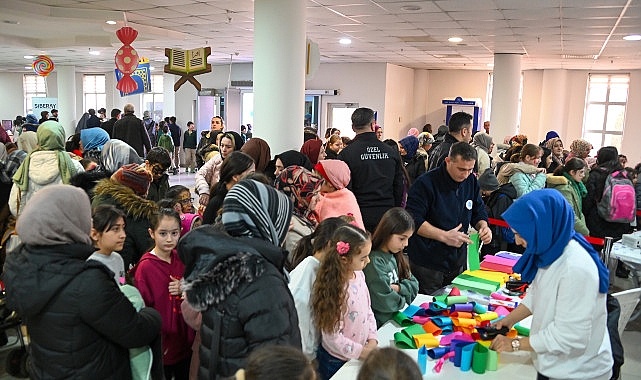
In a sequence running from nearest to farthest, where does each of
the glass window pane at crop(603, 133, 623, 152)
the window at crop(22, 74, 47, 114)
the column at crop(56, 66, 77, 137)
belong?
the glass window pane at crop(603, 133, 623, 152) < the column at crop(56, 66, 77, 137) < the window at crop(22, 74, 47, 114)

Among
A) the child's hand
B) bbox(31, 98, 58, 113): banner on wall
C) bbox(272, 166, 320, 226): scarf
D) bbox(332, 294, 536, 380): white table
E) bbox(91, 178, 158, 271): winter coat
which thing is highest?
bbox(31, 98, 58, 113): banner on wall

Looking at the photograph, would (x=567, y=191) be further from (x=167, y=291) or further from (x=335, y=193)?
(x=167, y=291)

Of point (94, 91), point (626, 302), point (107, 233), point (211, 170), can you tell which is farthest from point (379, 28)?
point (94, 91)

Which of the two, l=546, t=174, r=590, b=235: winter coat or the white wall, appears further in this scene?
the white wall

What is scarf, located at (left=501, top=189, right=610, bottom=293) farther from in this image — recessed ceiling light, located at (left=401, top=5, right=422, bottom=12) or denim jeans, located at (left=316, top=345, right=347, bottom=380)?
recessed ceiling light, located at (left=401, top=5, right=422, bottom=12)

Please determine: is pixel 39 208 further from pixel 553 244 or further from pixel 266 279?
pixel 553 244

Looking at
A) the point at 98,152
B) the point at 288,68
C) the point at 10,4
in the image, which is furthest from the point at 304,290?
the point at 10,4

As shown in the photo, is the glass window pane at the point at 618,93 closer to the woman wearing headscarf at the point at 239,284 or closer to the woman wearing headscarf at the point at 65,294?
the woman wearing headscarf at the point at 239,284

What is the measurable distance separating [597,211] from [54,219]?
246 inches

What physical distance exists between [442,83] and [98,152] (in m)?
13.8

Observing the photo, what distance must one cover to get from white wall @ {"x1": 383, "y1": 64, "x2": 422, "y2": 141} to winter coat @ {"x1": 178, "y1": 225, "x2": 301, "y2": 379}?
14.0 m

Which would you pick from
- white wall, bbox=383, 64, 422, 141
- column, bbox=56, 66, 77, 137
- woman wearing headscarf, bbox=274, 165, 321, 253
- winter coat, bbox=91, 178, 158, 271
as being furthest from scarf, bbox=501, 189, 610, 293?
column, bbox=56, 66, 77, 137

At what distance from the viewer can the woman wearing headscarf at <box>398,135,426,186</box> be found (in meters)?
7.21

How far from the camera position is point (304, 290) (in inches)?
96.7
